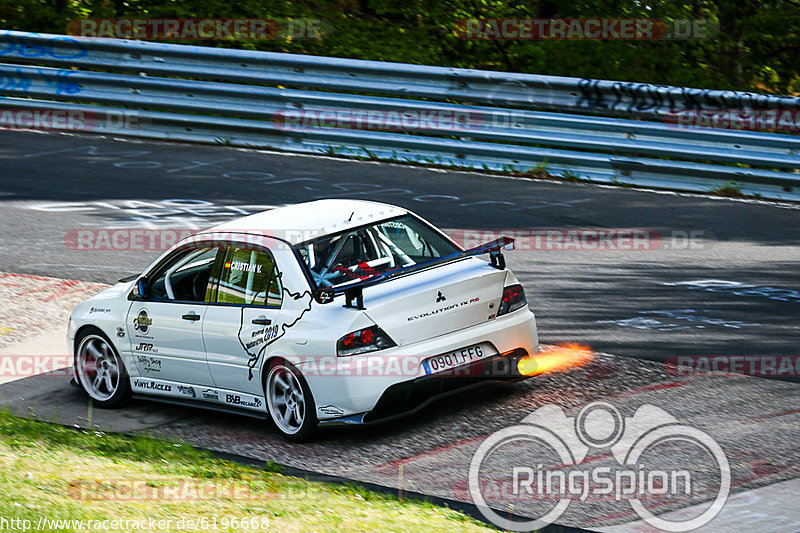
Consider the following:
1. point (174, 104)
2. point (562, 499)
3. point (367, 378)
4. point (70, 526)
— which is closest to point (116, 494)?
point (70, 526)

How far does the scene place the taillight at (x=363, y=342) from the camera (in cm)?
722

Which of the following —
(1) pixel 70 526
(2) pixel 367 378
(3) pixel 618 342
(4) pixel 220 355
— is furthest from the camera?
(3) pixel 618 342

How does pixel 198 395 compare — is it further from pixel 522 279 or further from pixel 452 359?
pixel 522 279

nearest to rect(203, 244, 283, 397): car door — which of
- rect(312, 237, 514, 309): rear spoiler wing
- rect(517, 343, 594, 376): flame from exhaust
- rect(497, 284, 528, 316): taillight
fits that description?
rect(312, 237, 514, 309): rear spoiler wing

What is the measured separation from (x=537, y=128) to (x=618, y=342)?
20.1 ft

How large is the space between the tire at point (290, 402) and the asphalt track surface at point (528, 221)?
273 cm

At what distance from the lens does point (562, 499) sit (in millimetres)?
6355

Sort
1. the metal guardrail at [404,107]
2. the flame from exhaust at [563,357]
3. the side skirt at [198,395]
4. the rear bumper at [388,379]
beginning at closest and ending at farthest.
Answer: the rear bumper at [388,379], the side skirt at [198,395], the flame from exhaust at [563,357], the metal guardrail at [404,107]

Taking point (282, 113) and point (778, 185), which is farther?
point (282, 113)

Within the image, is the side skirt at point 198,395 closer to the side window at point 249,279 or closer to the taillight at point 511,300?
the side window at point 249,279

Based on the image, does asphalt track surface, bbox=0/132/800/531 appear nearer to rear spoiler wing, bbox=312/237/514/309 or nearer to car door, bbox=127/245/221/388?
car door, bbox=127/245/221/388

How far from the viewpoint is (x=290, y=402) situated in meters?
7.58

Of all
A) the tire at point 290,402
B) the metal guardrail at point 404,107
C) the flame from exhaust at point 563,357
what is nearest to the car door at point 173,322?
the tire at point 290,402

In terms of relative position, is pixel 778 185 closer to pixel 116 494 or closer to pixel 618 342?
pixel 618 342
